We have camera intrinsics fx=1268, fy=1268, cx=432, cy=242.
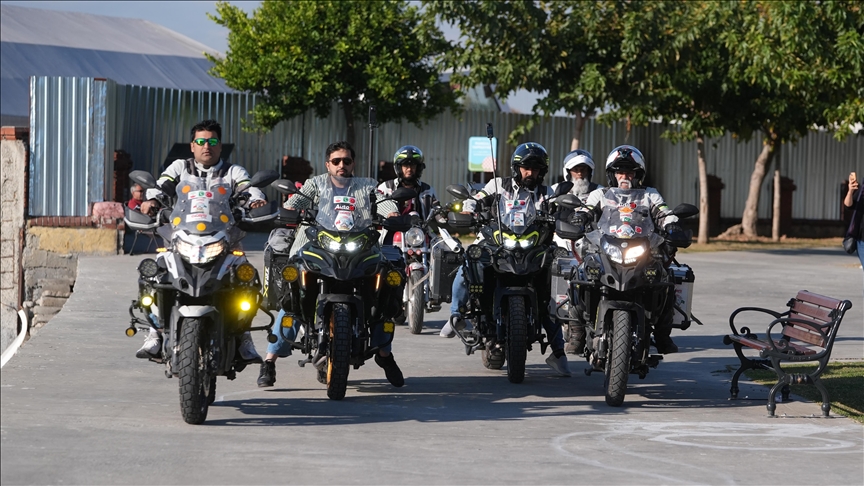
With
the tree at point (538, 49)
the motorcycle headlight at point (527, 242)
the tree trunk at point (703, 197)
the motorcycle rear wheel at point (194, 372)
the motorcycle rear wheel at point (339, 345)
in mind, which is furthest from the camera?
the tree trunk at point (703, 197)

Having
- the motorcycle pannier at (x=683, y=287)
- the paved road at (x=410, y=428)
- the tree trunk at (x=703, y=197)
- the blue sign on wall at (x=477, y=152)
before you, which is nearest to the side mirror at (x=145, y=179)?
the paved road at (x=410, y=428)

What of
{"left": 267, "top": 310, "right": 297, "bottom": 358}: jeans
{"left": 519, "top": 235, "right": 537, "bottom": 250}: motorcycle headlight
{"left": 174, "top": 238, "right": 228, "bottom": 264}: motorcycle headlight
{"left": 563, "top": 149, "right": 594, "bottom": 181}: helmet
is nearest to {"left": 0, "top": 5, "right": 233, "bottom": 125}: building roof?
{"left": 563, "top": 149, "right": 594, "bottom": 181}: helmet

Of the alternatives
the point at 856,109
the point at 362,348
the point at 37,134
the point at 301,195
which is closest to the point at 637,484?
the point at 362,348

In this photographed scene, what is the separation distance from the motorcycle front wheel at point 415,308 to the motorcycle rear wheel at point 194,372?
5400 millimetres

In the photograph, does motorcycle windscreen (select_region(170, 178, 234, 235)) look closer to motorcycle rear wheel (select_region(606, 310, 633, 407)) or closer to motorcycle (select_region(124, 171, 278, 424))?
motorcycle (select_region(124, 171, 278, 424))

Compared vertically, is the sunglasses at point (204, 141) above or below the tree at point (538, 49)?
below

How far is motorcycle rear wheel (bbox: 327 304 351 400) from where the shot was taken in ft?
27.3

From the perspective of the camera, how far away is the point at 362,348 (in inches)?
340

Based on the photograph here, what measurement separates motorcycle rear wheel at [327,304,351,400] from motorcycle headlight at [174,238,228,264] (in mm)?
1080

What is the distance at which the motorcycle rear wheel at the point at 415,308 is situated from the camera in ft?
42.2

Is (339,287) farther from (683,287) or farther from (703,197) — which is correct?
(703,197)

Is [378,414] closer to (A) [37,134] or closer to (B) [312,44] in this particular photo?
(A) [37,134]

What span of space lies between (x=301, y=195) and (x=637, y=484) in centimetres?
354

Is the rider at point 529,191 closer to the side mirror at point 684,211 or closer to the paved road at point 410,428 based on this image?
the paved road at point 410,428
